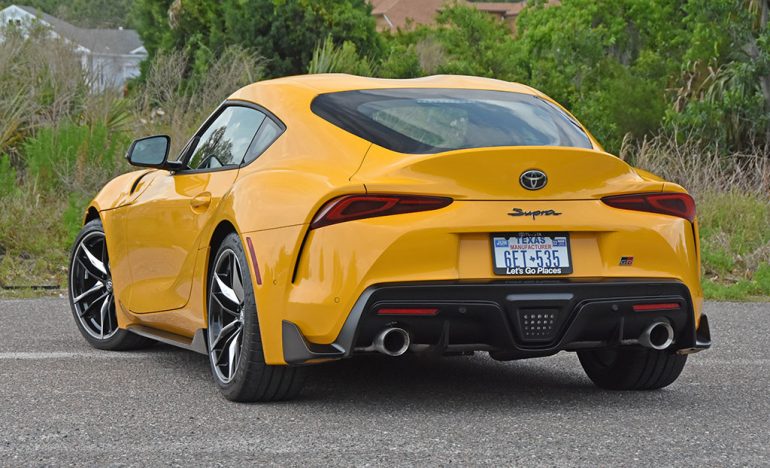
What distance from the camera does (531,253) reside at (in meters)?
5.53

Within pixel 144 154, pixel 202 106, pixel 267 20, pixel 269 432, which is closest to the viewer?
pixel 269 432

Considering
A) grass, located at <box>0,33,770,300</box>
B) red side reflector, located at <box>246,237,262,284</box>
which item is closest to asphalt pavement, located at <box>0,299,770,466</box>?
red side reflector, located at <box>246,237,262,284</box>

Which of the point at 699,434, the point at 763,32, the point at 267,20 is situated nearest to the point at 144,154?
the point at 699,434

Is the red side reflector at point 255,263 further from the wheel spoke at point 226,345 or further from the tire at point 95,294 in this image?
the tire at point 95,294

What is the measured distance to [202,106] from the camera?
16.6 metres

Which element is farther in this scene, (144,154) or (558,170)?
(144,154)

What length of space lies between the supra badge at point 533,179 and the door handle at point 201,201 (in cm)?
162

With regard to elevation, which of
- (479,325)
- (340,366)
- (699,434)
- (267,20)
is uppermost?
(479,325)

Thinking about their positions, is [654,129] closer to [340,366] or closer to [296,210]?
[340,366]

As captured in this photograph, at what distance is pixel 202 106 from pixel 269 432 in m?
11.7

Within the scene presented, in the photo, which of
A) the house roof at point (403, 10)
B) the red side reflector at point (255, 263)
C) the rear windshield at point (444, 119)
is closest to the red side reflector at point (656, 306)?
the rear windshield at point (444, 119)

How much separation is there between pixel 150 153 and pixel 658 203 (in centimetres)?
273

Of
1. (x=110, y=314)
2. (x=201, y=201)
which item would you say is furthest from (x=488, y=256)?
(x=110, y=314)

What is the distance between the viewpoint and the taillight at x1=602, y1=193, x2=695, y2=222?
18.8ft
